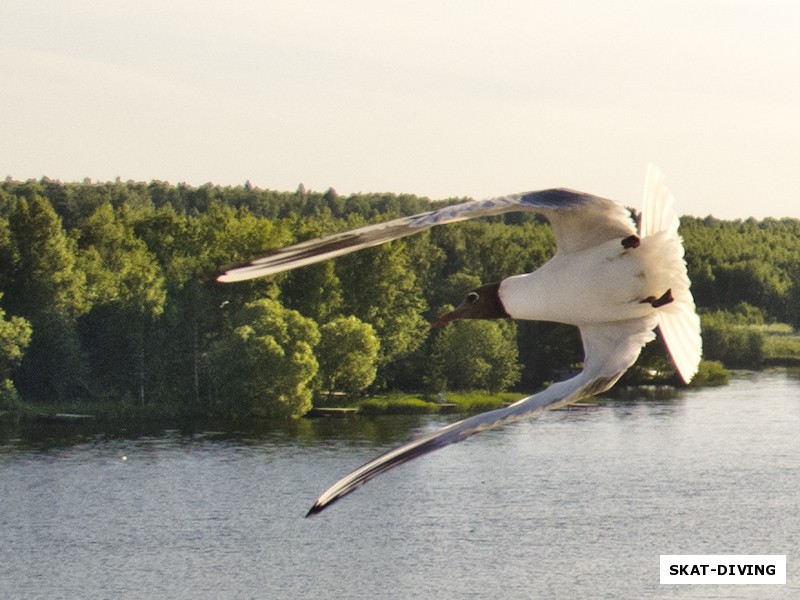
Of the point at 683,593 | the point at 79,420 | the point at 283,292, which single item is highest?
the point at 283,292

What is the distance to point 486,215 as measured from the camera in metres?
3.31

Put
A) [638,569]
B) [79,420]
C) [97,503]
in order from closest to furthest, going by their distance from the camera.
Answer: [638,569], [97,503], [79,420]

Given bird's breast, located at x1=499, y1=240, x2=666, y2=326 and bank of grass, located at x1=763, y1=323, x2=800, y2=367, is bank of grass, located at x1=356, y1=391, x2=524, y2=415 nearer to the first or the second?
bank of grass, located at x1=763, y1=323, x2=800, y2=367

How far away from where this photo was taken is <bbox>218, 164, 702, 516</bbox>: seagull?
10.7 ft

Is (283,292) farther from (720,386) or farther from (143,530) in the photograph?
(143,530)

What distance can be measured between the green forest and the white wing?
198 ft

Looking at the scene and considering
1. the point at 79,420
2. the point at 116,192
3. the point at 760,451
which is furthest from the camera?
the point at 116,192

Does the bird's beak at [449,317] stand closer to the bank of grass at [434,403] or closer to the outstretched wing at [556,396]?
the outstretched wing at [556,396]

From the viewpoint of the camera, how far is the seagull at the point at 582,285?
328 centimetres

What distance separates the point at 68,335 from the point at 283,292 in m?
10.0

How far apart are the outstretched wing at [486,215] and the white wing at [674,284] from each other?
4.1 inches

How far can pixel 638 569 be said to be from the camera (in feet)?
135

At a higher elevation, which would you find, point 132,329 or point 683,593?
point 132,329

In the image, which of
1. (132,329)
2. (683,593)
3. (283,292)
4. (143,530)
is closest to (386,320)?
A: (283,292)
